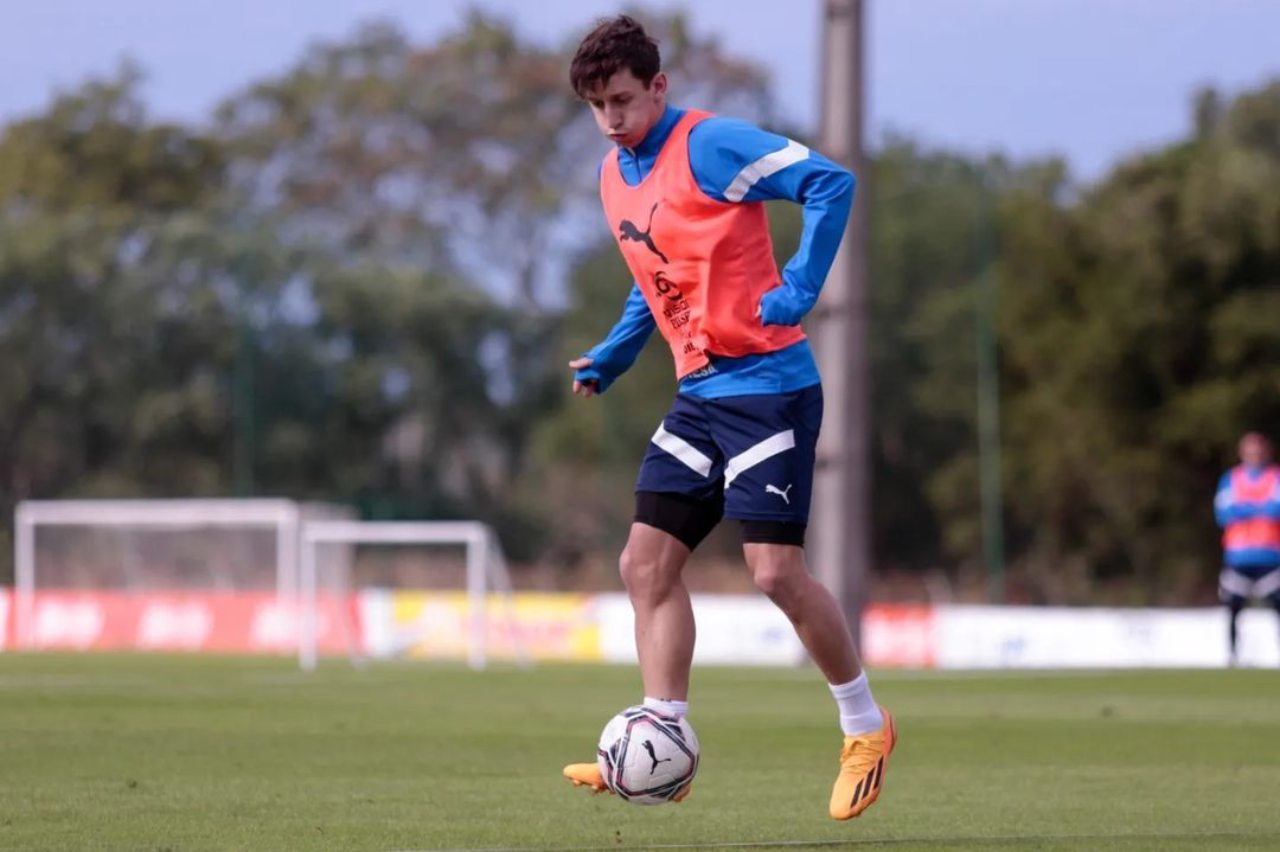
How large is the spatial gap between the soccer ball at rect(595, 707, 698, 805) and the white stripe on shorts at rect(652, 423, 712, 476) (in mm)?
676

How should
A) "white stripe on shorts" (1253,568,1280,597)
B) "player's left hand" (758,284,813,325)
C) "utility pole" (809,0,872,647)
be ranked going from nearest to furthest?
"player's left hand" (758,284,813,325) < "white stripe on shorts" (1253,568,1280,597) < "utility pole" (809,0,872,647)

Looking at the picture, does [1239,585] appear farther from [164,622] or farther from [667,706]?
[667,706]

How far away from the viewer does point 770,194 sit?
6.16 metres

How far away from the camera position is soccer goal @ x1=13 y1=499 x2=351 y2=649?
28.0 meters

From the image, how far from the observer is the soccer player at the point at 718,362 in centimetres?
618

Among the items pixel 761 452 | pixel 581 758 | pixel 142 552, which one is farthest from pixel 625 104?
pixel 142 552

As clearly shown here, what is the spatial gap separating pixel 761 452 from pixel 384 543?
951 inches

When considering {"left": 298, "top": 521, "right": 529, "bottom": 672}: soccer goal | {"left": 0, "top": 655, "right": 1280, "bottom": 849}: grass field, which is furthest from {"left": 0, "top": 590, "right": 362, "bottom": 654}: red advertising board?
{"left": 0, "top": 655, "right": 1280, "bottom": 849}: grass field

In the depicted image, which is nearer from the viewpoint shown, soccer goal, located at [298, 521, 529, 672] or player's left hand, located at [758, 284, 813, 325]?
player's left hand, located at [758, 284, 813, 325]

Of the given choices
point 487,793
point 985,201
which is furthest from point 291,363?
point 487,793

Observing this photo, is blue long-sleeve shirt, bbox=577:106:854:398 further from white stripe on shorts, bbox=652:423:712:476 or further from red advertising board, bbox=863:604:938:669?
red advertising board, bbox=863:604:938:669

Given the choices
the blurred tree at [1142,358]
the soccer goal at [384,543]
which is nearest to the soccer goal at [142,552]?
the soccer goal at [384,543]

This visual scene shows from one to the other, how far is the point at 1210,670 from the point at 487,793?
11.5 m

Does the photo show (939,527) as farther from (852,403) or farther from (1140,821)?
(1140,821)
